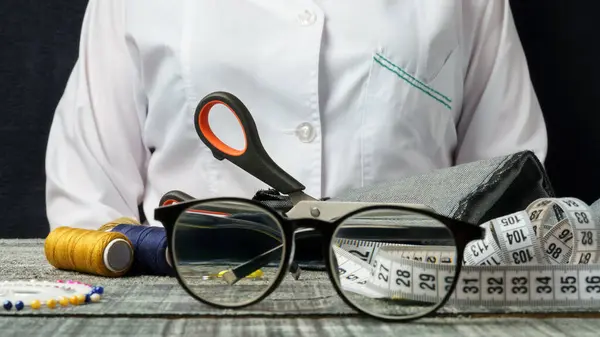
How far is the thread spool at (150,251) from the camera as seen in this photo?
0.62 meters

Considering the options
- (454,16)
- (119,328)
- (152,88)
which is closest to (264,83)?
(152,88)

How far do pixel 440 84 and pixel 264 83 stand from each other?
236 millimetres

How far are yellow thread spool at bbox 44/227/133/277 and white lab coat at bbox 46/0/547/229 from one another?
0.32m

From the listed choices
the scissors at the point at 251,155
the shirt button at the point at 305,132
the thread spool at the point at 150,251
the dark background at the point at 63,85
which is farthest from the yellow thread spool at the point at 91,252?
the dark background at the point at 63,85

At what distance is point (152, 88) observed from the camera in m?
1.03

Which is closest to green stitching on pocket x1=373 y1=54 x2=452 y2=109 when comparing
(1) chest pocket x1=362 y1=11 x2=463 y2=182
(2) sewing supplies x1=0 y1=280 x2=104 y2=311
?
(1) chest pocket x1=362 y1=11 x2=463 y2=182

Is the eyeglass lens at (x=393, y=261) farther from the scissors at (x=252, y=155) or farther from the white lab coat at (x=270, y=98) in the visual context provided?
the white lab coat at (x=270, y=98)

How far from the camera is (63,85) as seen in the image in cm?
129

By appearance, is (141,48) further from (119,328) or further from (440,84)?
(119,328)

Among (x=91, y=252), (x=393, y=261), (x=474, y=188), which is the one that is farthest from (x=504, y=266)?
(x=91, y=252)

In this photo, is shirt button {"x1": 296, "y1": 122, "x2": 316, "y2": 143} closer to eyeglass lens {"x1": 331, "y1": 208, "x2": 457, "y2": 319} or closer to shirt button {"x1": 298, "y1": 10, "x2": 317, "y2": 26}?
shirt button {"x1": 298, "y1": 10, "x2": 317, "y2": 26}

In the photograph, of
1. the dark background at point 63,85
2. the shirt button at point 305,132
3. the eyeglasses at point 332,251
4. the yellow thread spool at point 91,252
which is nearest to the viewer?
the eyeglasses at point 332,251

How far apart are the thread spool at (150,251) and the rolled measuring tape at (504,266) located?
14 cm

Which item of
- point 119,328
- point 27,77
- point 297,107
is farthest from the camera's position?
point 27,77
